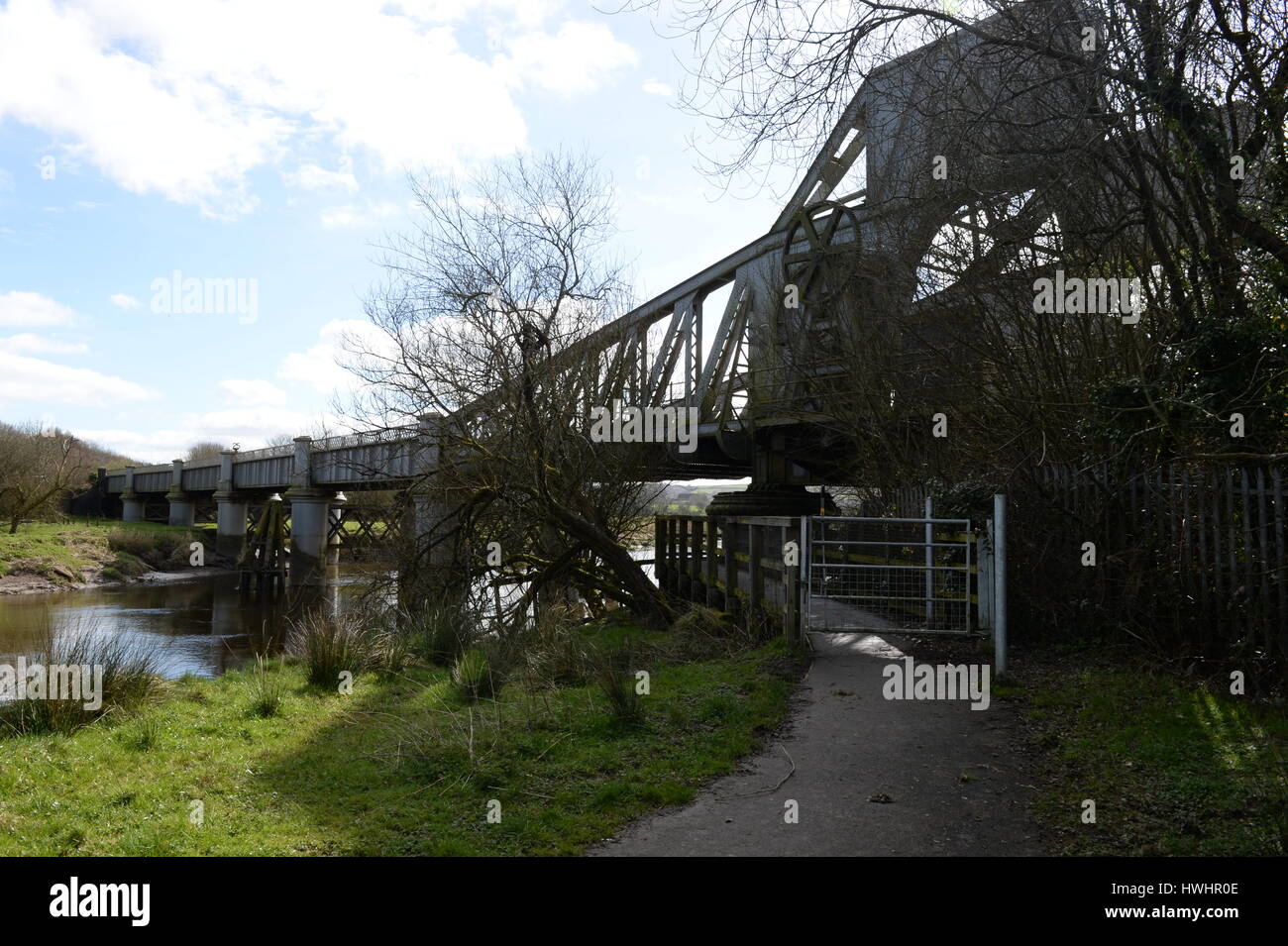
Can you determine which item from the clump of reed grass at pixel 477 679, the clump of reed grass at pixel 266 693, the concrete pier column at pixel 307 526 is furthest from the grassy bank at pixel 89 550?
the clump of reed grass at pixel 477 679

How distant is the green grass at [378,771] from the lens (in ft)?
17.9

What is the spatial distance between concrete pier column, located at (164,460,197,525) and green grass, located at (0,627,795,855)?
58.4 meters

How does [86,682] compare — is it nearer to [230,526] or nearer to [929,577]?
[929,577]

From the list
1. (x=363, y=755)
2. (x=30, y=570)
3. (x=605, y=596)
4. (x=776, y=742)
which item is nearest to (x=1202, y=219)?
(x=776, y=742)

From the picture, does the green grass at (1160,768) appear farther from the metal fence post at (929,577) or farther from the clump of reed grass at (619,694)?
the clump of reed grass at (619,694)

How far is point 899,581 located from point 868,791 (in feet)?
21.8

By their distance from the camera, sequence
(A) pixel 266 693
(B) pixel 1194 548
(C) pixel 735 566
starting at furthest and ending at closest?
(C) pixel 735 566 → (A) pixel 266 693 → (B) pixel 1194 548

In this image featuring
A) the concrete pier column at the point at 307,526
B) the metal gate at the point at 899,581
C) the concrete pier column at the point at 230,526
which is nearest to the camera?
the metal gate at the point at 899,581

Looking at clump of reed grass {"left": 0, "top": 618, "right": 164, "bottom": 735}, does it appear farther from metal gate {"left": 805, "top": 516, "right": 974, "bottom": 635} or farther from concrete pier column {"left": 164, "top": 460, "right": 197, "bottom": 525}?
concrete pier column {"left": 164, "top": 460, "right": 197, "bottom": 525}

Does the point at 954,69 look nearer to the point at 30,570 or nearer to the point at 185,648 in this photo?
the point at 185,648

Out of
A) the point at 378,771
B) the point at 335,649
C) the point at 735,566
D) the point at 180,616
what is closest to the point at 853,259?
the point at 735,566

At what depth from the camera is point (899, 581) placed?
12203 millimetres

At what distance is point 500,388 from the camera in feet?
48.2

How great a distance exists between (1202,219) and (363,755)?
359 inches
